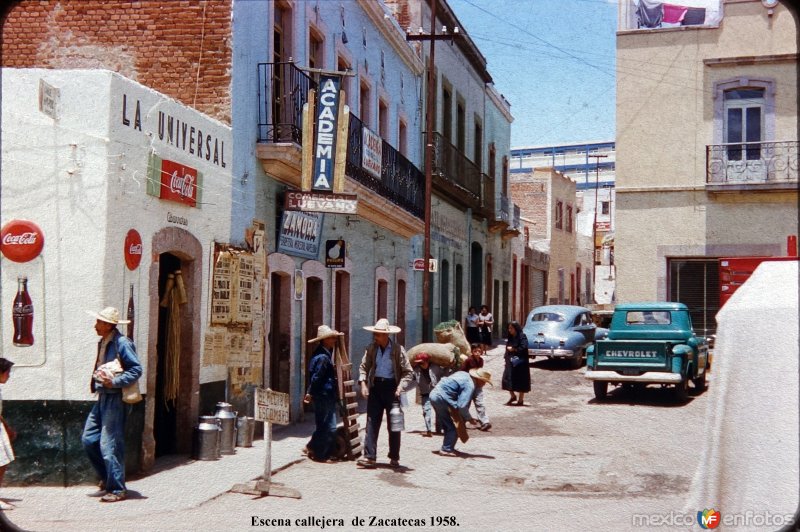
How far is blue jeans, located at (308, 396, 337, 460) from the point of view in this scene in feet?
36.0

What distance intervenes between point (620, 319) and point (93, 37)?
11.6 meters

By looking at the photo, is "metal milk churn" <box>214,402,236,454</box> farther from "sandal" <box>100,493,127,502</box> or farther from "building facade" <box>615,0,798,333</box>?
"building facade" <box>615,0,798,333</box>

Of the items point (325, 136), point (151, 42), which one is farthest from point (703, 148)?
point (151, 42)

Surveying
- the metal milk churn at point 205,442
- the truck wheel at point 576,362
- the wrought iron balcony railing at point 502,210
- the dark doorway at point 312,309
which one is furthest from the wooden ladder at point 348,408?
the wrought iron balcony railing at point 502,210

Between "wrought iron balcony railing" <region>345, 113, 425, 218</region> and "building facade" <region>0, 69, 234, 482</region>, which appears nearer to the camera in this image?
"building facade" <region>0, 69, 234, 482</region>

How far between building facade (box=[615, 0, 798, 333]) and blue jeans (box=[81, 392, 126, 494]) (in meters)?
17.4

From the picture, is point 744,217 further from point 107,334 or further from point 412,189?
point 107,334

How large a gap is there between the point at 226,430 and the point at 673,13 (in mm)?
17171

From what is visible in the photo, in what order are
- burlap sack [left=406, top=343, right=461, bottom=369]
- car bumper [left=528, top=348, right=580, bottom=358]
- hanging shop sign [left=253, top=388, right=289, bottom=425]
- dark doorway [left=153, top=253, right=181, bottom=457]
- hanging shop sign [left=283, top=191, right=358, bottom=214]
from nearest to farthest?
hanging shop sign [left=253, top=388, right=289, bottom=425], dark doorway [left=153, top=253, right=181, bottom=457], hanging shop sign [left=283, top=191, right=358, bottom=214], burlap sack [left=406, top=343, right=461, bottom=369], car bumper [left=528, top=348, right=580, bottom=358]

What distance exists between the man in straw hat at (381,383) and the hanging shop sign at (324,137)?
2728 millimetres

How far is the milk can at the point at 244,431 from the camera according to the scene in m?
11.4

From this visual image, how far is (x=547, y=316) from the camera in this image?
80.4 ft

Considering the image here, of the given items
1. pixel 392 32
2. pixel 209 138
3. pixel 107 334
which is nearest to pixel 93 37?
pixel 209 138

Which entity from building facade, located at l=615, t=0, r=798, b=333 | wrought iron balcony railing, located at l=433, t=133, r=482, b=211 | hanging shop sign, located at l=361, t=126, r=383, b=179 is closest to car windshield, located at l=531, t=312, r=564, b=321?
building facade, located at l=615, t=0, r=798, b=333
